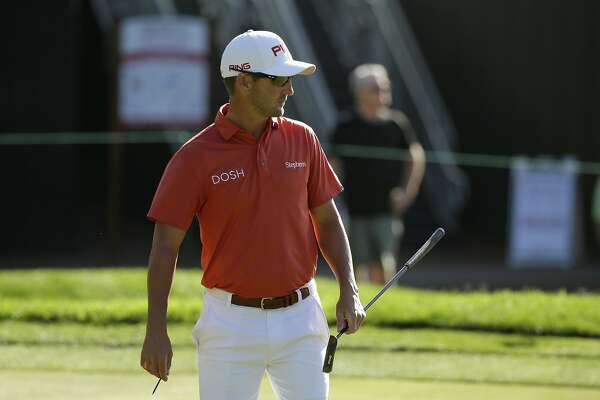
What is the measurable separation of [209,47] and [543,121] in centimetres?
528

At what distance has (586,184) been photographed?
16016mm

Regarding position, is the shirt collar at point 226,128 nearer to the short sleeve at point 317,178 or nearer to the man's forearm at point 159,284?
the short sleeve at point 317,178

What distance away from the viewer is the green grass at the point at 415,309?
907 centimetres

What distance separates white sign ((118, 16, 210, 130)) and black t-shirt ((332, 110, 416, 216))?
9.09 ft

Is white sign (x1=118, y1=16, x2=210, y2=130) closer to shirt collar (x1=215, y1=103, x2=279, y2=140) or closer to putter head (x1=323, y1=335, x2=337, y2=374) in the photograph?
shirt collar (x1=215, y1=103, x2=279, y2=140)

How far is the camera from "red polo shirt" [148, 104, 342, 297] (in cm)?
442

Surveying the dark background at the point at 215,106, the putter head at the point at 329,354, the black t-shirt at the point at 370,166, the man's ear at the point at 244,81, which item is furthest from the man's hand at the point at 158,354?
the dark background at the point at 215,106

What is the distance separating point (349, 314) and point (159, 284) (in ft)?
2.09

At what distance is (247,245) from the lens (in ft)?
14.6

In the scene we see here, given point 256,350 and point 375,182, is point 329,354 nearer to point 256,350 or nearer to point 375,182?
point 256,350

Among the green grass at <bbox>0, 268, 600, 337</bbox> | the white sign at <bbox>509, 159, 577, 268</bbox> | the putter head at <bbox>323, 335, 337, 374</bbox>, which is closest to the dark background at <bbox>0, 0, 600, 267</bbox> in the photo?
the white sign at <bbox>509, 159, 577, 268</bbox>

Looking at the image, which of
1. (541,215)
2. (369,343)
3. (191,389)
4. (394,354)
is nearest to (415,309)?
(369,343)

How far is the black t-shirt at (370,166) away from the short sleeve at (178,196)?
5539mm

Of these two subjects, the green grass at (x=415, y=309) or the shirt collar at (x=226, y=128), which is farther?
the green grass at (x=415, y=309)
